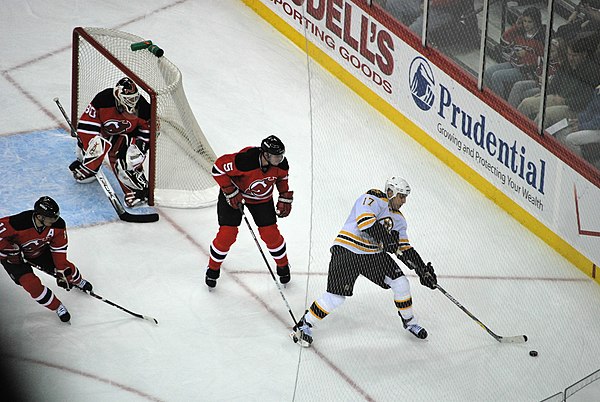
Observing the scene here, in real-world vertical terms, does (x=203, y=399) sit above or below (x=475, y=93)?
below

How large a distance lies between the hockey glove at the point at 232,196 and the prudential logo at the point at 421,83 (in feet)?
4.18

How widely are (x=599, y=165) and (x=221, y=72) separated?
8.49 feet

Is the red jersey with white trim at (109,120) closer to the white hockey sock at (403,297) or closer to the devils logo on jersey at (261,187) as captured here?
the devils logo on jersey at (261,187)

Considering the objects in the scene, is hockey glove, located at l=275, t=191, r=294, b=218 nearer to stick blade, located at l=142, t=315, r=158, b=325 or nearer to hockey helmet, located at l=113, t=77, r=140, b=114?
stick blade, located at l=142, t=315, r=158, b=325

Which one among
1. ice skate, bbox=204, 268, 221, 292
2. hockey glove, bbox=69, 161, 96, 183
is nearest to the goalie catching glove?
ice skate, bbox=204, 268, 221, 292

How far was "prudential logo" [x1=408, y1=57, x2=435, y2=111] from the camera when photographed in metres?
4.68

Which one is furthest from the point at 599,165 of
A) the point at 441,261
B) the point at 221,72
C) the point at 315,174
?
the point at 221,72

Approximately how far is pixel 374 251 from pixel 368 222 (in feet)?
0.41

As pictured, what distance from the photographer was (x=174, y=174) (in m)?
4.68

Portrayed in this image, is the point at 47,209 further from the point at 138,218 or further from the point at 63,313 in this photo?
the point at 138,218

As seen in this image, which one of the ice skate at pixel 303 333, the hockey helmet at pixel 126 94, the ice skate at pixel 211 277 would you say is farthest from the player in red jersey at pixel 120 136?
the ice skate at pixel 303 333

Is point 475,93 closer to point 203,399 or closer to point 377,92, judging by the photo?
point 377,92

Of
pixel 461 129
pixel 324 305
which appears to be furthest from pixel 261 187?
pixel 461 129

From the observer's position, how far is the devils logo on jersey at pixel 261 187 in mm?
3879
